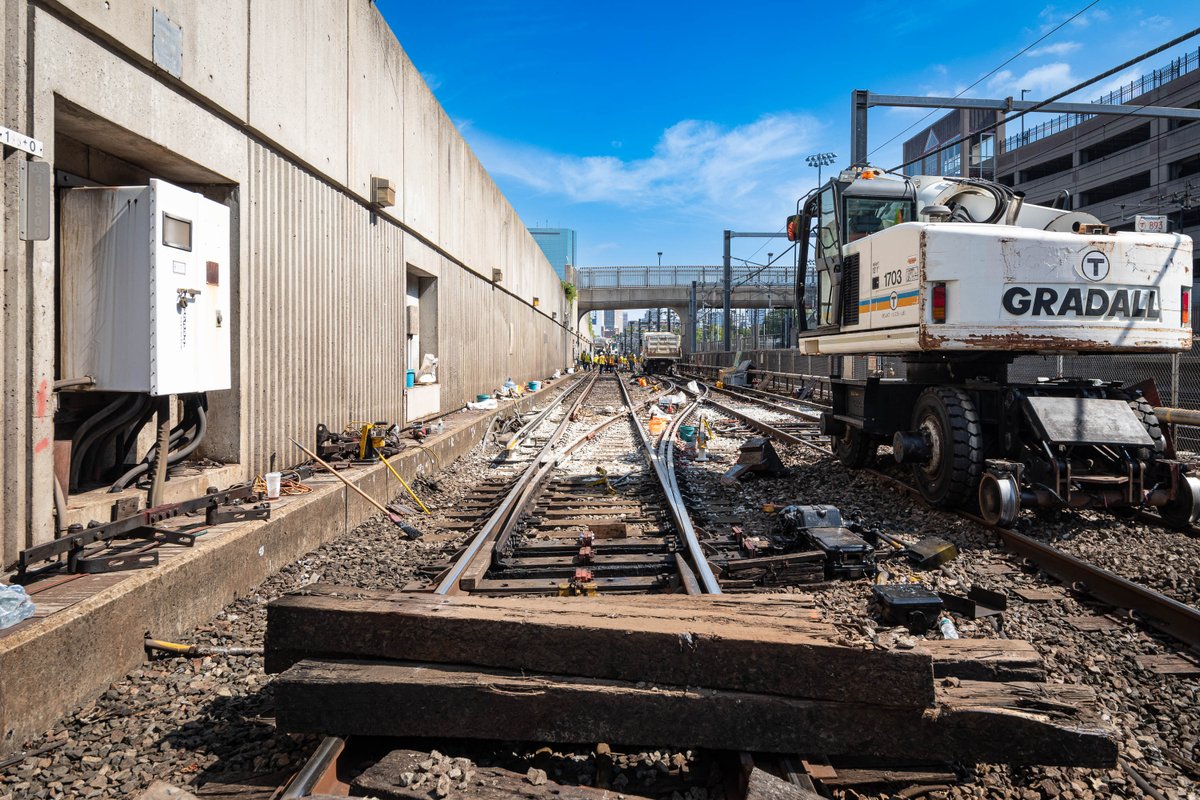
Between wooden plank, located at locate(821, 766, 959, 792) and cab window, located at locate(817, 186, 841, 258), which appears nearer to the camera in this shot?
wooden plank, located at locate(821, 766, 959, 792)

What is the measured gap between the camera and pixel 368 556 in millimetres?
5746

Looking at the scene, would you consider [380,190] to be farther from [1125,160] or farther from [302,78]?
[1125,160]

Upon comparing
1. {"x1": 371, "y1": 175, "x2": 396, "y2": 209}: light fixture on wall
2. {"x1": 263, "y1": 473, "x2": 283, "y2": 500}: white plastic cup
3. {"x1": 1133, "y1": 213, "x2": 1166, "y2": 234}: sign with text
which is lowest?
{"x1": 263, "y1": 473, "x2": 283, "y2": 500}: white plastic cup

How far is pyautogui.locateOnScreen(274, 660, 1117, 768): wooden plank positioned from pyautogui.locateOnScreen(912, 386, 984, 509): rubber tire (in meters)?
4.05

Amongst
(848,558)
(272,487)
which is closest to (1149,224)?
(848,558)

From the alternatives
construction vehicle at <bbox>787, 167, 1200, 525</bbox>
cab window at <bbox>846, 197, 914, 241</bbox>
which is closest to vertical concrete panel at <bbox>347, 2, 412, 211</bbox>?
cab window at <bbox>846, 197, 914, 241</bbox>

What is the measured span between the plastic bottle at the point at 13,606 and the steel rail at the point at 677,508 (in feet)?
11.0

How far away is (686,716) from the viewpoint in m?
2.55

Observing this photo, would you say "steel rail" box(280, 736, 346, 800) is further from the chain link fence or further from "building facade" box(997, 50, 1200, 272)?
"building facade" box(997, 50, 1200, 272)

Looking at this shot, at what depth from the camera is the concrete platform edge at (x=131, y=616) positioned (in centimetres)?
289

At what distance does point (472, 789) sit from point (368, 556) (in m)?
3.72

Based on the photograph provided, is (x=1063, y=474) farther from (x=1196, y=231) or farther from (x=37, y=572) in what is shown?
(x=1196, y=231)

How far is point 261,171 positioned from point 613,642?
6070 mm

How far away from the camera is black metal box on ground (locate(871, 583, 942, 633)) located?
378 cm
